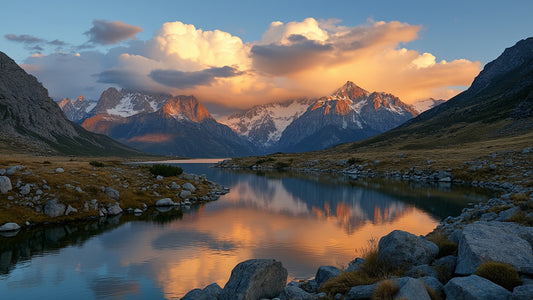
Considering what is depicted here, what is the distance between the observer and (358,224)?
42406mm

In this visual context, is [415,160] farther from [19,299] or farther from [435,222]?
[19,299]

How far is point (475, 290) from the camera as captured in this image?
33.4ft

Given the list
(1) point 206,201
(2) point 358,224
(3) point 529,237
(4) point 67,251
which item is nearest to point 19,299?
(4) point 67,251

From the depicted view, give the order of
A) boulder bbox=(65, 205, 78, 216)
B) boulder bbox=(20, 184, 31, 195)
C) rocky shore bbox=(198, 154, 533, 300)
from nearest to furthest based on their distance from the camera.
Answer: rocky shore bbox=(198, 154, 533, 300)
boulder bbox=(20, 184, 31, 195)
boulder bbox=(65, 205, 78, 216)

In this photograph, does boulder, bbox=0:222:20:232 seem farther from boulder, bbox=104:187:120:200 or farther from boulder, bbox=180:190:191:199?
boulder, bbox=180:190:191:199

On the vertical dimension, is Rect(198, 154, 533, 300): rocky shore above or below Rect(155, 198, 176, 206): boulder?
above

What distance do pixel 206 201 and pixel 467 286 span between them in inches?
2128

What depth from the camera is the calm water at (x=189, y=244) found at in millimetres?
23220

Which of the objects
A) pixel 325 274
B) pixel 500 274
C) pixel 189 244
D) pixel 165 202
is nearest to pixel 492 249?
pixel 500 274

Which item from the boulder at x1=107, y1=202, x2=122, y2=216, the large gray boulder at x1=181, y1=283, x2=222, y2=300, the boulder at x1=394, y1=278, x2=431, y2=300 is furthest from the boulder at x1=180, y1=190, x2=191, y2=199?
the boulder at x1=394, y1=278, x2=431, y2=300

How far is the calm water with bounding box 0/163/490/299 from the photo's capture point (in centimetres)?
2322

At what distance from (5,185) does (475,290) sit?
159 ft

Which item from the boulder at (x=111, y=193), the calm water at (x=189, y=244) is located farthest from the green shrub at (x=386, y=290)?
the boulder at (x=111, y=193)

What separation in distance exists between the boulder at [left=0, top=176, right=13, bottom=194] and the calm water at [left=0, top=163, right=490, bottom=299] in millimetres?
7798
